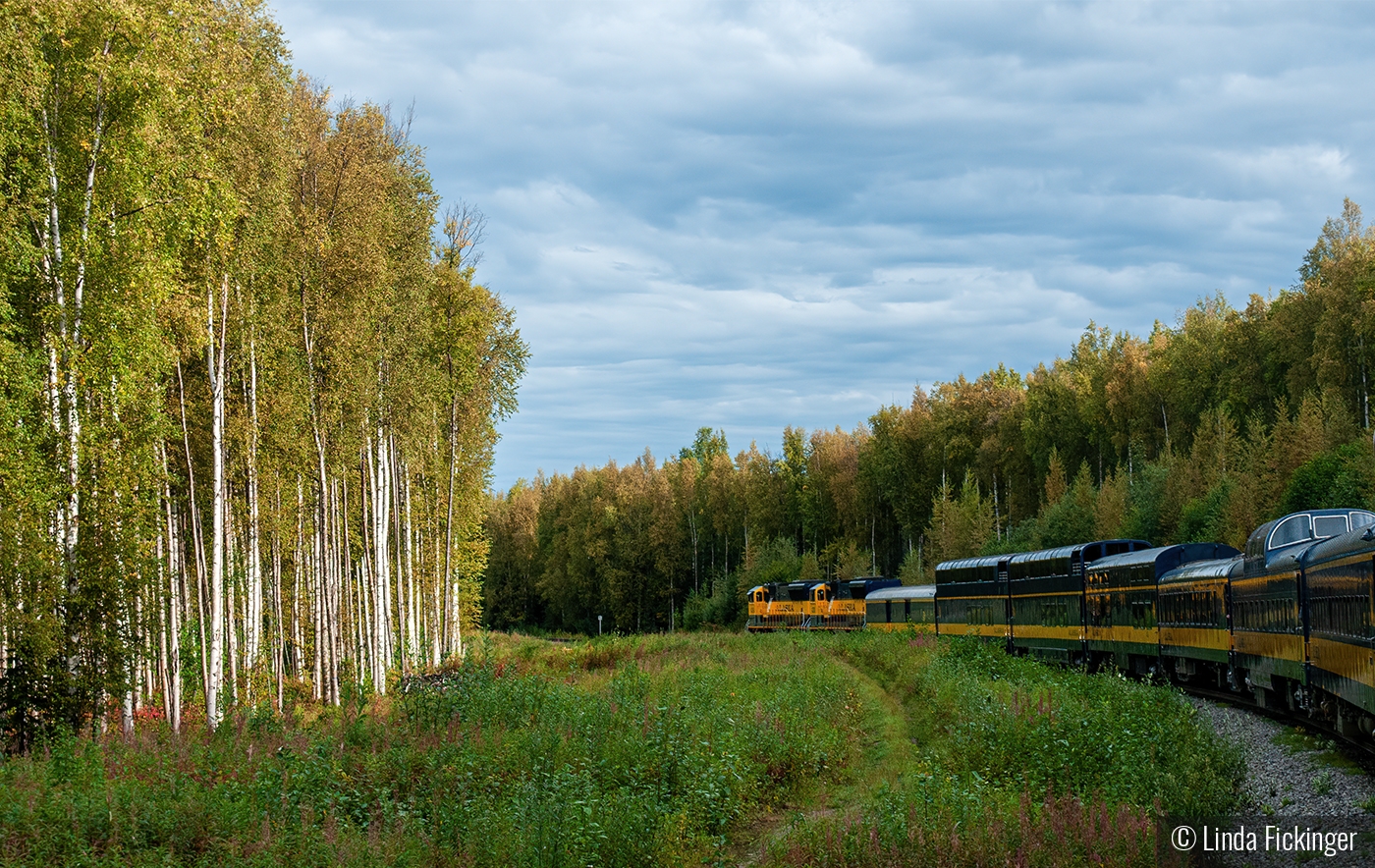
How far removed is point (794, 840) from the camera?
39.4 feet

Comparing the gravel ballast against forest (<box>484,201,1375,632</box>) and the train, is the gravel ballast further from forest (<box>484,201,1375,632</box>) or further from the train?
forest (<box>484,201,1375,632</box>)

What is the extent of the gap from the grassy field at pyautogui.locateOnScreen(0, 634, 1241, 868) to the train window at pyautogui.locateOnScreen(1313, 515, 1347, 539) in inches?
188

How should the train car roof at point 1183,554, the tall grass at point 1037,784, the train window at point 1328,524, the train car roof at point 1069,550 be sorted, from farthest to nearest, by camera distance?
the train car roof at point 1069,550 < the train car roof at point 1183,554 < the train window at point 1328,524 < the tall grass at point 1037,784

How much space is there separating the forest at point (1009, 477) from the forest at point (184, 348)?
2543cm

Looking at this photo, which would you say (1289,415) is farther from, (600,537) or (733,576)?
(600,537)

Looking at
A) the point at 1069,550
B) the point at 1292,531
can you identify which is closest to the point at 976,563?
the point at 1069,550

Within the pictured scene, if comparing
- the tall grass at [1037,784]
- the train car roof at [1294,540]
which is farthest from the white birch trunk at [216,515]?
the train car roof at [1294,540]

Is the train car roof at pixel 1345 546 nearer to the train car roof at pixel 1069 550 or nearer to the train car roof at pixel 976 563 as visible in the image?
the train car roof at pixel 1069 550

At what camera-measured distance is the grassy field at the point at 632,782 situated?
11.0m

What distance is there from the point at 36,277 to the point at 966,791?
15154mm

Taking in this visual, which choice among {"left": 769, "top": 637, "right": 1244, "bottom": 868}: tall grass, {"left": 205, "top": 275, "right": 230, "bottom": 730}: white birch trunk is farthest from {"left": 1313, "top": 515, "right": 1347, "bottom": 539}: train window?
{"left": 205, "top": 275, "right": 230, "bottom": 730}: white birch trunk

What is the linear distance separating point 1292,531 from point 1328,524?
1.09 metres

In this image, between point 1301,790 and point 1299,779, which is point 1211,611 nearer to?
point 1299,779

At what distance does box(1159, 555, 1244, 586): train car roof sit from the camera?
23.1 m
